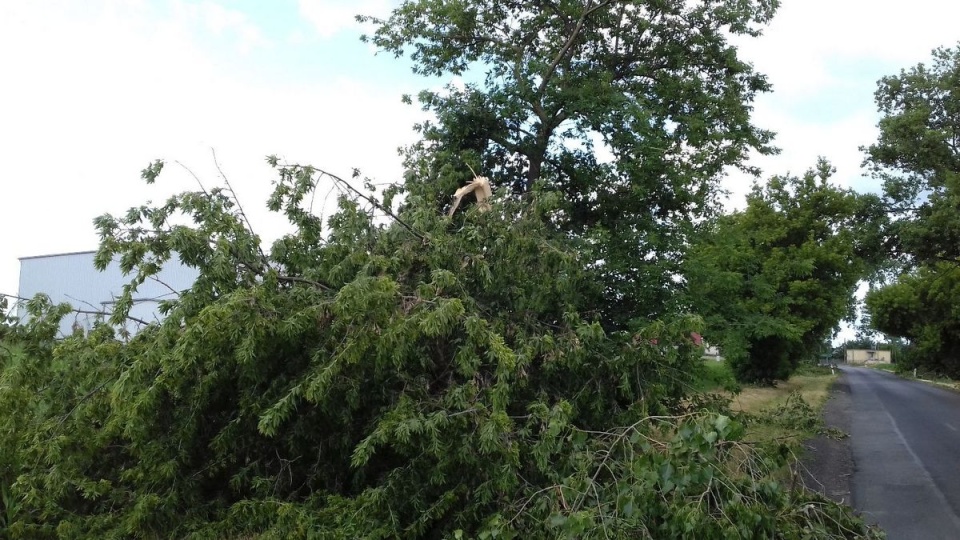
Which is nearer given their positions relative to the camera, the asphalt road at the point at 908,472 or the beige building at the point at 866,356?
the asphalt road at the point at 908,472

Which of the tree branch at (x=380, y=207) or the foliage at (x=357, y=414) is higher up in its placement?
the tree branch at (x=380, y=207)

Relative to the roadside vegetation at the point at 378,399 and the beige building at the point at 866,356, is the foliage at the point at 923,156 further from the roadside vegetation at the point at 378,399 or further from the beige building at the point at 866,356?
the beige building at the point at 866,356

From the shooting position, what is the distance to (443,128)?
1060cm

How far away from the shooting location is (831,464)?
10.6 m

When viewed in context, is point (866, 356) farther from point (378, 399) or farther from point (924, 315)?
point (378, 399)

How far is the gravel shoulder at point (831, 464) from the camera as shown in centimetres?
821

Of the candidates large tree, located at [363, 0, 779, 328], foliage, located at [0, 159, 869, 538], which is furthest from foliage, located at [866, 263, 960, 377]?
foliage, located at [0, 159, 869, 538]

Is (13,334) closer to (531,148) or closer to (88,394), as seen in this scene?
(88,394)

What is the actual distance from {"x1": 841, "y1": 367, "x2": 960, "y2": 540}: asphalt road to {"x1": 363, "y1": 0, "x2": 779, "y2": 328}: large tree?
10.4 feet

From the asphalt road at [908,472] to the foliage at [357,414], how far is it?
8.42ft

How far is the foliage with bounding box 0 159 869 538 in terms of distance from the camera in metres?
5.03

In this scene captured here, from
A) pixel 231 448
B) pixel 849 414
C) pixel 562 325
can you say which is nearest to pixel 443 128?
pixel 562 325

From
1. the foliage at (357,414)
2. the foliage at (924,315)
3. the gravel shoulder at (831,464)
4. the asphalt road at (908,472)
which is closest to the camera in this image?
the foliage at (357,414)

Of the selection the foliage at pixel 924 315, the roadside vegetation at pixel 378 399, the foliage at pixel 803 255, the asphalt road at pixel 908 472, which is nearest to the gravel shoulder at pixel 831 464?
the asphalt road at pixel 908 472
